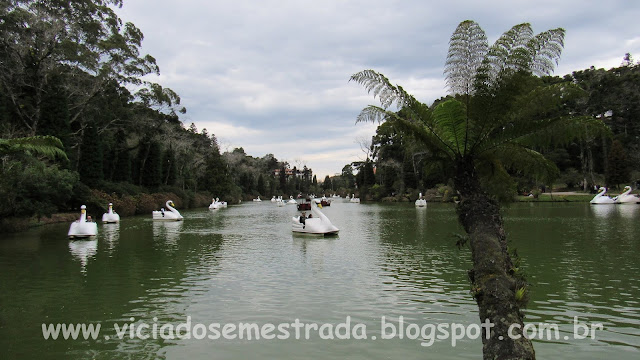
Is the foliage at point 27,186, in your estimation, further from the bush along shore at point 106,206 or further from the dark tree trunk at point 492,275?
the dark tree trunk at point 492,275

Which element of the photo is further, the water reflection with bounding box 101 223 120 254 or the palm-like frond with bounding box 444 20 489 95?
the water reflection with bounding box 101 223 120 254

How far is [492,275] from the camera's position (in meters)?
4.29

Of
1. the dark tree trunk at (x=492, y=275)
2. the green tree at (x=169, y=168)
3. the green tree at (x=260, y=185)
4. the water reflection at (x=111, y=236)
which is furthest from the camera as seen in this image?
the green tree at (x=260, y=185)

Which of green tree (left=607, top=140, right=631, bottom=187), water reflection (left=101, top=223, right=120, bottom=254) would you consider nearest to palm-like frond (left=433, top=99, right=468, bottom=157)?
water reflection (left=101, top=223, right=120, bottom=254)

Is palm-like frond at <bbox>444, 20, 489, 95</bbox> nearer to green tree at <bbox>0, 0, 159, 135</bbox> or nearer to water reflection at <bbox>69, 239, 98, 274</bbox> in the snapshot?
water reflection at <bbox>69, 239, 98, 274</bbox>

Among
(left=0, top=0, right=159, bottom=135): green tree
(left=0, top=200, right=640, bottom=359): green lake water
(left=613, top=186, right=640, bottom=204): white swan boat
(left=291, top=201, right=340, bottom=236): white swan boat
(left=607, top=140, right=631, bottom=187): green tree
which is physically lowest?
(left=0, top=200, right=640, bottom=359): green lake water

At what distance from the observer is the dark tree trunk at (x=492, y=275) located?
3.87 m

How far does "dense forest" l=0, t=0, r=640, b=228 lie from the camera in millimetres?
20641

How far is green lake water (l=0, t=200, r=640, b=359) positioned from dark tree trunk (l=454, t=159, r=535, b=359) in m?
1.52

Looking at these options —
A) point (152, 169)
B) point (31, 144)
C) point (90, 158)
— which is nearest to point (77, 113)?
point (90, 158)

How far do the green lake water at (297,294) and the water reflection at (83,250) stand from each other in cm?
6

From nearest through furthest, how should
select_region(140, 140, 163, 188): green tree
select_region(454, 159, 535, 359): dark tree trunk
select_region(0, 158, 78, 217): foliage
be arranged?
select_region(454, 159, 535, 359): dark tree trunk
select_region(0, 158, 78, 217): foliage
select_region(140, 140, 163, 188): green tree

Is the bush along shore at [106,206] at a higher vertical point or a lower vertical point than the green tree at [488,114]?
lower

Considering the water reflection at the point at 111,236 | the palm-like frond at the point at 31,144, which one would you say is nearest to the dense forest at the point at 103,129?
the palm-like frond at the point at 31,144
